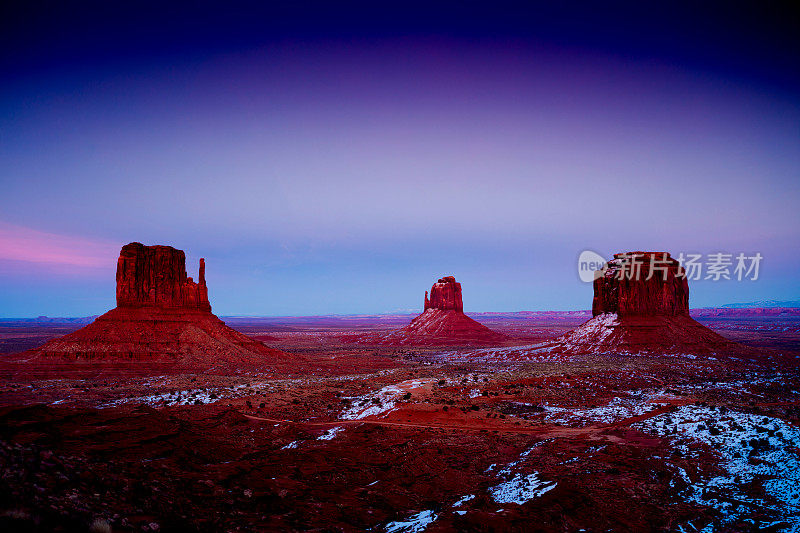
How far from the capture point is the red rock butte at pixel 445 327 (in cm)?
9306

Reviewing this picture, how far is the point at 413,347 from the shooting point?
283 feet

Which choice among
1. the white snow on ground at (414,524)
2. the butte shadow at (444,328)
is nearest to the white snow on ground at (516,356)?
the butte shadow at (444,328)

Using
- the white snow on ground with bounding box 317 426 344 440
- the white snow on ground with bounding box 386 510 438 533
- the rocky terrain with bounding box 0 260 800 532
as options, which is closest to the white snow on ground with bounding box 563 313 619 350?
the rocky terrain with bounding box 0 260 800 532

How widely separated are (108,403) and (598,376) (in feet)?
109

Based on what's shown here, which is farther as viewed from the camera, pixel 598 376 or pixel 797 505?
pixel 598 376

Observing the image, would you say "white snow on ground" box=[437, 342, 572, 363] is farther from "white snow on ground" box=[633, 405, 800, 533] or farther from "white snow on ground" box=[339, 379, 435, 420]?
"white snow on ground" box=[633, 405, 800, 533]

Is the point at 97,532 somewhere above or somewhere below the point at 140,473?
above

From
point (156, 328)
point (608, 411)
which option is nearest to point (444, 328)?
point (156, 328)

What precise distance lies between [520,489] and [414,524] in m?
3.42

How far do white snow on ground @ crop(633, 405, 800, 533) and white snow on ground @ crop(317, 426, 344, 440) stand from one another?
11828 mm

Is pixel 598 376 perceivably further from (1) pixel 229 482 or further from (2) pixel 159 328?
(2) pixel 159 328

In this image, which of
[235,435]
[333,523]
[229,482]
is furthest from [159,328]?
[333,523]

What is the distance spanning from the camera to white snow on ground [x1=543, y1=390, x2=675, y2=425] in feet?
66.2

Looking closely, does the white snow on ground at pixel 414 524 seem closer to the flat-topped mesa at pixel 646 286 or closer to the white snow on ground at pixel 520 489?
the white snow on ground at pixel 520 489
